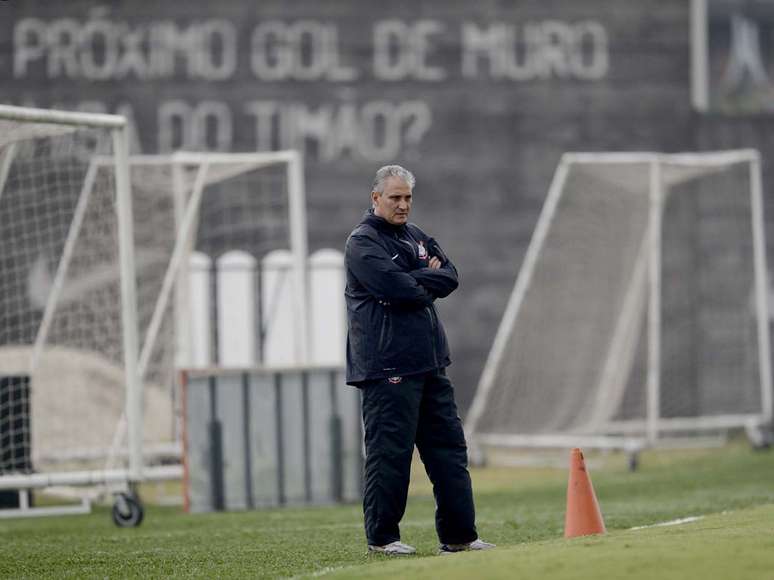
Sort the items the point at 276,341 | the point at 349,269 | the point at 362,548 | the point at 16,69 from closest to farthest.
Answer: the point at 349,269 < the point at 362,548 < the point at 276,341 < the point at 16,69

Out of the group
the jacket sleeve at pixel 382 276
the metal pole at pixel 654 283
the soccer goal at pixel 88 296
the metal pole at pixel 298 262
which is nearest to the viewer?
the jacket sleeve at pixel 382 276

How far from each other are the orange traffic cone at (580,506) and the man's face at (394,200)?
53.5 inches

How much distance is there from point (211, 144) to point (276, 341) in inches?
123

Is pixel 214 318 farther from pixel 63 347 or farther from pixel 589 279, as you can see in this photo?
pixel 589 279

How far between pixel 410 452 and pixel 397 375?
34 centimetres

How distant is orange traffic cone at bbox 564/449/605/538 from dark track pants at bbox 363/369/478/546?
60 centimetres

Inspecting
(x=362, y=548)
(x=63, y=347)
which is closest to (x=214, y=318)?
(x=63, y=347)

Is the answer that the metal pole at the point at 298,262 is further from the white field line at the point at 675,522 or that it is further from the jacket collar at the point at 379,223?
the jacket collar at the point at 379,223

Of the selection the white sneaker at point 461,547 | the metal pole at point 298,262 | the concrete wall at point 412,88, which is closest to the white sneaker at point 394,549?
the white sneaker at point 461,547

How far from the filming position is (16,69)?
18938 millimetres

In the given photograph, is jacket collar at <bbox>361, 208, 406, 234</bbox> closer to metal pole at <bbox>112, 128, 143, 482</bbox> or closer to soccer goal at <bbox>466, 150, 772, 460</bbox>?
metal pole at <bbox>112, 128, 143, 482</bbox>

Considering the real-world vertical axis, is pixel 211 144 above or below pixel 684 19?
below

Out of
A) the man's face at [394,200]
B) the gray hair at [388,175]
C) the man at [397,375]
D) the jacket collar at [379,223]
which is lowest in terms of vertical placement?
the man at [397,375]

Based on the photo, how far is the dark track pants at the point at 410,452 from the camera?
7613 mm
